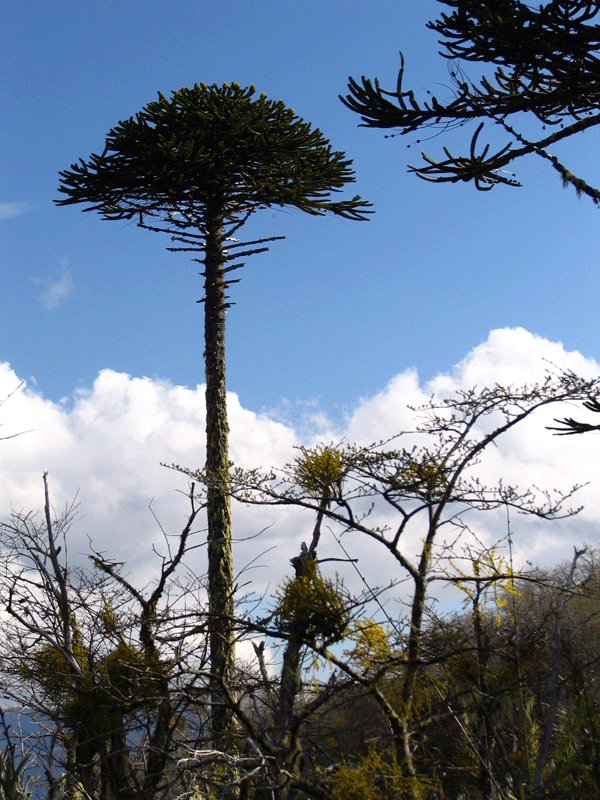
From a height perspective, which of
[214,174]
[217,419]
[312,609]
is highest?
[214,174]

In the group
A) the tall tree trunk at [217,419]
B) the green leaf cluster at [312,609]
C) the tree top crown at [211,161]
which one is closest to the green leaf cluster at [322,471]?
the green leaf cluster at [312,609]

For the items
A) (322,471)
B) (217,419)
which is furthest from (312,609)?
(217,419)

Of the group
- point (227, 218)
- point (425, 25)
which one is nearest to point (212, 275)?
point (227, 218)

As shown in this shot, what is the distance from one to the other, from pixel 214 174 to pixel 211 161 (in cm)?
32

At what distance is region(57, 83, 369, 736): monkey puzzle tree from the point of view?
39.1ft

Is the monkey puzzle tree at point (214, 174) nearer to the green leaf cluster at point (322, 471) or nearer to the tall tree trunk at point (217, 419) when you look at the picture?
the tall tree trunk at point (217, 419)

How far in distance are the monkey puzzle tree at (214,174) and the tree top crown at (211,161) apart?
2cm

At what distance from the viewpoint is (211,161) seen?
12.4 metres

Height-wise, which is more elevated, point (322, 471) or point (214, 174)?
point (214, 174)

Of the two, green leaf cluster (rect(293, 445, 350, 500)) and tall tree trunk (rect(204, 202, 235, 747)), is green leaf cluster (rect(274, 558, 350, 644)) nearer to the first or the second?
green leaf cluster (rect(293, 445, 350, 500))

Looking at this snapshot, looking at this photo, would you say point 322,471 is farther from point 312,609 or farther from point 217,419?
point 217,419

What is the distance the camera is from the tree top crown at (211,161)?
39.7ft

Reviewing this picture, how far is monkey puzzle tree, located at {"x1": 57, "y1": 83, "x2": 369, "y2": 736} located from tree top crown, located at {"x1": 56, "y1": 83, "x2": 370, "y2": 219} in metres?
0.02

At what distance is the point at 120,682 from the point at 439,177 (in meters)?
5.22
